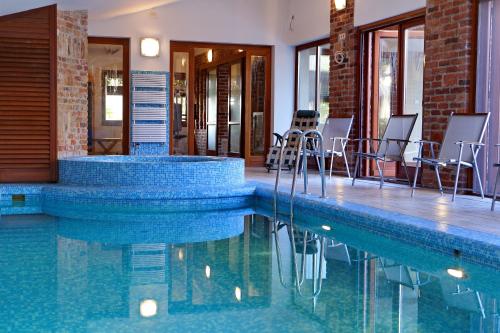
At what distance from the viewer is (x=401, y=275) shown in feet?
14.1

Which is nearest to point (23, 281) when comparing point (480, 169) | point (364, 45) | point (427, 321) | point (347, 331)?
point (347, 331)

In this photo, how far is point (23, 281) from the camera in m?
4.01

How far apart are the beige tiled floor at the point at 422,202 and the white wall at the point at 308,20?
11.2 feet

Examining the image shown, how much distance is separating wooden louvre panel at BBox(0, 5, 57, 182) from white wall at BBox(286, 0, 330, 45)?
187 inches

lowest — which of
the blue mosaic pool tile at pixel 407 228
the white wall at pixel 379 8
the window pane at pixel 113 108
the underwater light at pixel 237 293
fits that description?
the underwater light at pixel 237 293

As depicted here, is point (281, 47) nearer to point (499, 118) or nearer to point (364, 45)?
point (364, 45)

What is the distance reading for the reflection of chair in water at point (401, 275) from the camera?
13.4ft

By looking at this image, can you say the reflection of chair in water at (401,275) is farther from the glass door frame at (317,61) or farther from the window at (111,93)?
the window at (111,93)

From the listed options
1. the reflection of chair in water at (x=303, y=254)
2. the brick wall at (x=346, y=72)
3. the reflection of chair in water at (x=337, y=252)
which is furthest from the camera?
the brick wall at (x=346, y=72)

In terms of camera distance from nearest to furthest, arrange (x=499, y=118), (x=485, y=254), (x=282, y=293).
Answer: (x=282, y=293) → (x=485, y=254) → (x=499, y=118)

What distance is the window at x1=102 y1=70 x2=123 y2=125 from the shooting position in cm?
1705

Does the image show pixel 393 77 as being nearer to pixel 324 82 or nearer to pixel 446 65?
pixel 446 65

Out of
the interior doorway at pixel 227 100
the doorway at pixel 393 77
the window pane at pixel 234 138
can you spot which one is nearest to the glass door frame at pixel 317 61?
the interior doorway at pixel 227 100

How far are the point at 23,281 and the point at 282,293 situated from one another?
155 centimetres
